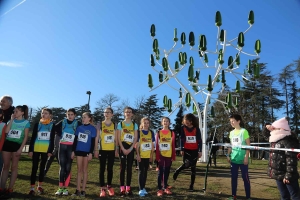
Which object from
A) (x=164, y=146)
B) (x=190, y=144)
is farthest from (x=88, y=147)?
(x=190, y=144)

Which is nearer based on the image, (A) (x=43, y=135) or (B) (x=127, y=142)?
(A) (x=43, y=135)

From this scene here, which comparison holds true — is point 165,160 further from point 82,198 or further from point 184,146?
point 82,198

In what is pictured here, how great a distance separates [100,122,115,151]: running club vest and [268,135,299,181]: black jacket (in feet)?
9.70

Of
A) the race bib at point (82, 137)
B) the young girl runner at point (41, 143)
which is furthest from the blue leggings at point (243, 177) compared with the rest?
the young girl runner at point (41, 143)

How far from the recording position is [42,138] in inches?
196

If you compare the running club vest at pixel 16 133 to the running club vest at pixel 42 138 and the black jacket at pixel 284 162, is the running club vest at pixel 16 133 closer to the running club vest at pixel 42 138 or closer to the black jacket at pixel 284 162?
the running club vest at pixel 42 138

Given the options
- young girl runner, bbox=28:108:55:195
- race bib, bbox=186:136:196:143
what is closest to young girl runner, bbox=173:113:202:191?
race bib, bbox=186:136:196:143

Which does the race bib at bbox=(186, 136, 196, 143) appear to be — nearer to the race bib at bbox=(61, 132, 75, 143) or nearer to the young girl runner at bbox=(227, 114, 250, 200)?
the young girl runner at bbox=(227, 114, 250, 200)

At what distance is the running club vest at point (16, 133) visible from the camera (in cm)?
458

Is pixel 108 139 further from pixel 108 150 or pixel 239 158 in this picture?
pixel 239 158

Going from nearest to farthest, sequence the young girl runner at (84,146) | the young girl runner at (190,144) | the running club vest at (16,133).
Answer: the running club vest at (16,133)
the young girl runner at (84,146)
the young girl runner at (190,144)

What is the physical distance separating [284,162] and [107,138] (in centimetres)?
322

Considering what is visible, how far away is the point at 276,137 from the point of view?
376 centimetres

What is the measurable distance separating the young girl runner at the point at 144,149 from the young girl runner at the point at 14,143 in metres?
2.26
